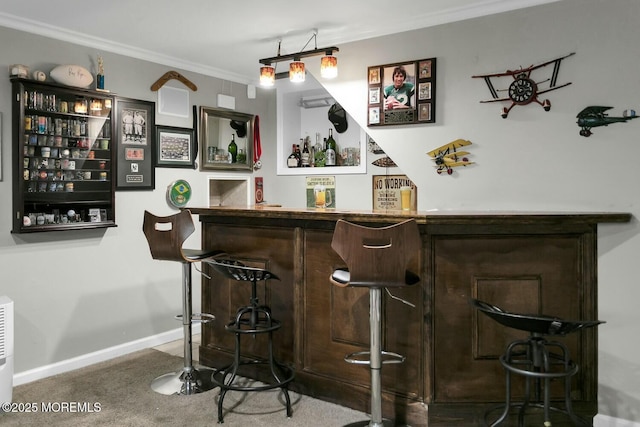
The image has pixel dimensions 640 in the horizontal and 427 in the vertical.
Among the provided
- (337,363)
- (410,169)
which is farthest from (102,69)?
(337,363)

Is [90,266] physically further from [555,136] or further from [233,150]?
[555,136]

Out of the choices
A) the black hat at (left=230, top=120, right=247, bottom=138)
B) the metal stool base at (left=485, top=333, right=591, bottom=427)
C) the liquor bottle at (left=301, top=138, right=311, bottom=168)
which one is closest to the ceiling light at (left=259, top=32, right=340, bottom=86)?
the black hat at (left=230, top=120, right=247, bottom=138)

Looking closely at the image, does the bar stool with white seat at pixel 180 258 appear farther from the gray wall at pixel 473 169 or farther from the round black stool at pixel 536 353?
the round black stool at pixel 536 353

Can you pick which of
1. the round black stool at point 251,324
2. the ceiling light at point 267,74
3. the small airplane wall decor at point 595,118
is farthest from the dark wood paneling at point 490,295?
the ceiling light at point 267,74

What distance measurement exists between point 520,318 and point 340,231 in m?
0.89

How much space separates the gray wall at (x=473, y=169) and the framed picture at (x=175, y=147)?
0.33 ft

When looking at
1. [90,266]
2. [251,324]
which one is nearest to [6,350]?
[90,266]

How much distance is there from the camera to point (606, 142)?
2770 mm

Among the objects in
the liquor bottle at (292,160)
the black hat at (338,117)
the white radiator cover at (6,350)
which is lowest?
the white radiator cover at (6,350)

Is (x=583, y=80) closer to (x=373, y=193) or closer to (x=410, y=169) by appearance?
(x=410, y=169)

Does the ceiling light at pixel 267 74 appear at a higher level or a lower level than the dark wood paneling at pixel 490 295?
higher

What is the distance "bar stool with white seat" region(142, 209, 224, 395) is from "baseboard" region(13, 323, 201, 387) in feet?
2.58

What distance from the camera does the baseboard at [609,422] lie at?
2668 millimetres

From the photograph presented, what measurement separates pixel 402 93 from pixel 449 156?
570 millimetres
